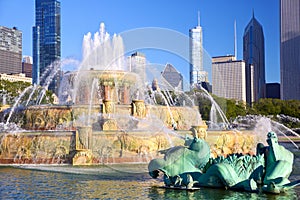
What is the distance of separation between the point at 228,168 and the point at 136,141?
889 centimetres

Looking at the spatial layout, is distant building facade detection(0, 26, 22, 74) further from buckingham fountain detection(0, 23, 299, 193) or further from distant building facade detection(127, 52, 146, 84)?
buckingham fountain detection(0, 23, 299, 193)

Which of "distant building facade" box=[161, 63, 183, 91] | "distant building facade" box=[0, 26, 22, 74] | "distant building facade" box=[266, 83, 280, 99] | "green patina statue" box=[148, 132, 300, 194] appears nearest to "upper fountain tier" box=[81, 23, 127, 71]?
"green patina statue" box=[148, 132, 300, 194]

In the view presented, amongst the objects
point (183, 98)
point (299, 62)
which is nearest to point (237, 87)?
point (299, 62)

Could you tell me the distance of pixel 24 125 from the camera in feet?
89.0

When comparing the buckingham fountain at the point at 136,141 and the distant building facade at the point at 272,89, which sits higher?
the distant building facade at the point at 272,89

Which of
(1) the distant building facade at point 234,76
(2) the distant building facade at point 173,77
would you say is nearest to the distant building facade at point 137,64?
(2) the distant building facade at point 173,77

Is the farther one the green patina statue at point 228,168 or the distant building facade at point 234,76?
the distant building facade at point 234,76

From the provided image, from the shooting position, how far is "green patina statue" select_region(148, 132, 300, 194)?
43.6 ft

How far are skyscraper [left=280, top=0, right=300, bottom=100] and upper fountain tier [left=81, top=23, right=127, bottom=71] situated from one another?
119768 mm

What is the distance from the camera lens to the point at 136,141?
21.8 metres

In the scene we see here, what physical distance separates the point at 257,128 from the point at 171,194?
53.5 feet

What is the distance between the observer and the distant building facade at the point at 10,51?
178 metres

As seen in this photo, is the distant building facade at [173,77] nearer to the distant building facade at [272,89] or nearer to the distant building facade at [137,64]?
the distant building facade at [137,64]

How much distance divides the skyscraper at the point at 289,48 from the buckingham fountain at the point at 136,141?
12853 cm
